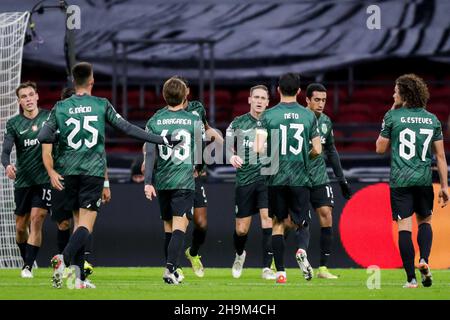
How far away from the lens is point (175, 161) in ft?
37.4

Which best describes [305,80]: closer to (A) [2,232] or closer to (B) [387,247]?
(B) [387,247]

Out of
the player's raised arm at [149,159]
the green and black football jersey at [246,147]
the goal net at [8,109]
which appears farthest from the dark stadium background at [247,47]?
the player's raised arm at [149,159]

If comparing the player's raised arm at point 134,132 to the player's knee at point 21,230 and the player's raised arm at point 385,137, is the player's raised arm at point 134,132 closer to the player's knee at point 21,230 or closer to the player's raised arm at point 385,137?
the player's raised arm at point 385,137

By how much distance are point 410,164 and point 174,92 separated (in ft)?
7.50

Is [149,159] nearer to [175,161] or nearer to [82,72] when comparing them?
[175,161]

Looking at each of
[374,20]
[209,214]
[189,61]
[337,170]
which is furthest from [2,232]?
[374,20]

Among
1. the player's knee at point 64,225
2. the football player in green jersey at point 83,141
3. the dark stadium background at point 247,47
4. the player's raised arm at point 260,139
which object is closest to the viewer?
the football player in green jersey at point 83,141

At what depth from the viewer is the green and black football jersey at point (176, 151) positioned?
11.3 metres

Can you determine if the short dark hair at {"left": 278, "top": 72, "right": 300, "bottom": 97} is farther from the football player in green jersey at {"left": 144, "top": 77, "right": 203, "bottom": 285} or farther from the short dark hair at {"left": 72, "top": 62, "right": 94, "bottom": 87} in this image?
the short dark hair at {"left": 72, "top": 62, "right": 94, "bottom": 87}

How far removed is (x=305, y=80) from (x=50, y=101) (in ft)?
14.2

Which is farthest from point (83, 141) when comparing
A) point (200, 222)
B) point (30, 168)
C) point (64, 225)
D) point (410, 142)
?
point (410, 142)

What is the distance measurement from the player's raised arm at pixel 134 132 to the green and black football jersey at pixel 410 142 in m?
1.97

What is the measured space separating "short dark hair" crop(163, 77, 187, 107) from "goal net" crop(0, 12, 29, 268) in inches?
180

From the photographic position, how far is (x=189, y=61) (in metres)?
20.7
